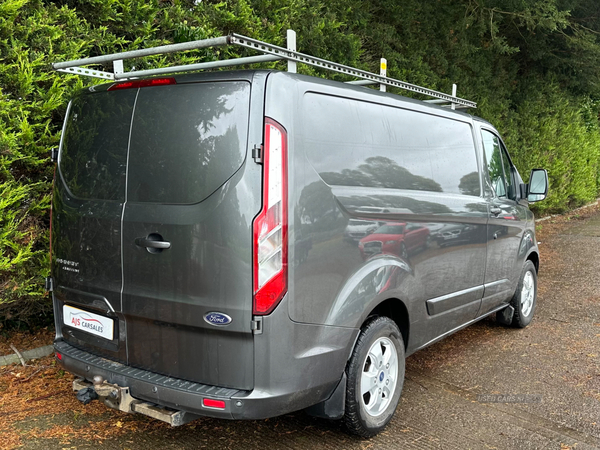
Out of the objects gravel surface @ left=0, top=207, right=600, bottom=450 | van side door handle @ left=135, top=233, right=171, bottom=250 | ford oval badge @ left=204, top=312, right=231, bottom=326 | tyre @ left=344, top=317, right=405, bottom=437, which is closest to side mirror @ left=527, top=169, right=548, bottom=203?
gravel surface @ left=0, top=207, right=600, bottom=450

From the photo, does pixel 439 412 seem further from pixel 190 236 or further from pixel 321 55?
pixel 321 55

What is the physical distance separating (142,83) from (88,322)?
1351 mm

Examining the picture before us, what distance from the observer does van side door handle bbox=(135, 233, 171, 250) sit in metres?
2.82

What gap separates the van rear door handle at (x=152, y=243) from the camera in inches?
111

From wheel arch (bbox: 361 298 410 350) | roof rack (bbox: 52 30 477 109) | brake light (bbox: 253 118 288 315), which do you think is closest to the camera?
brake light (bbox: 253 118 288 315)

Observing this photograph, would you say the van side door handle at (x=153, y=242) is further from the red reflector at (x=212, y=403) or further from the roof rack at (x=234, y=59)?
the roof rack at (x=234, y=59)

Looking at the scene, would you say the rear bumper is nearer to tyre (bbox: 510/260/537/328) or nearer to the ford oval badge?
the ford oval badge

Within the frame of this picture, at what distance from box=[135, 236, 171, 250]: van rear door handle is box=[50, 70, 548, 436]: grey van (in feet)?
0.04

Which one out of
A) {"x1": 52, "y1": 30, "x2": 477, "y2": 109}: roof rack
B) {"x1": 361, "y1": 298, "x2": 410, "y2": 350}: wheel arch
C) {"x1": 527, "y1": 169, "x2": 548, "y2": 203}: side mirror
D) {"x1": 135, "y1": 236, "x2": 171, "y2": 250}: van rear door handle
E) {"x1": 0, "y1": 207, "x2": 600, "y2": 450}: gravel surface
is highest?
{"x1": 52, "y1": 30, "x2": 477, "y2": 109}: roof rack

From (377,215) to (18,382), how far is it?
2.93 meters

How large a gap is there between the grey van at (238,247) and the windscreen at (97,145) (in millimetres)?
11

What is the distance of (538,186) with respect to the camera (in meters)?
5.50

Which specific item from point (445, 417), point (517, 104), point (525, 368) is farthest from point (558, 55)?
point (445, 417)

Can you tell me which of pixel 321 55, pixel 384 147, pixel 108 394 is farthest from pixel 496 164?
pixel 108 394
